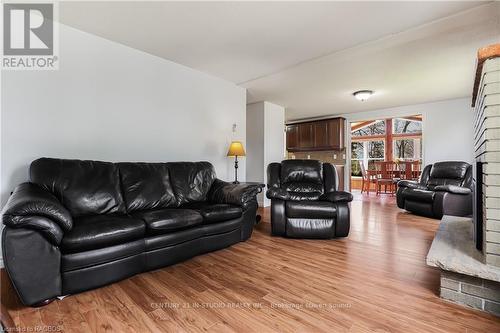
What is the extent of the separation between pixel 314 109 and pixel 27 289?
20.6 ft

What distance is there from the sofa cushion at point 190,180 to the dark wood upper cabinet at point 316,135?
4624 millimetres

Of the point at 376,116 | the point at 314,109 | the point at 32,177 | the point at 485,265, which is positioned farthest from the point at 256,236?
the point at 376,116

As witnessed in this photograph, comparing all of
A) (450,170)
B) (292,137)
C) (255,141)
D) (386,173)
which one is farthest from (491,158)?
(386,173)

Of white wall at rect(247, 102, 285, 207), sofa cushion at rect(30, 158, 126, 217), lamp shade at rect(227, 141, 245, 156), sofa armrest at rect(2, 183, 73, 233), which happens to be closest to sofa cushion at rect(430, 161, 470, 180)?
white wall at rect(247, 102, 285, 207)

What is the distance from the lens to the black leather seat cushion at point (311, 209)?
2.98 m

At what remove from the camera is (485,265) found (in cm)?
153

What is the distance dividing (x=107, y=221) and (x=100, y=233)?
5.8 inches

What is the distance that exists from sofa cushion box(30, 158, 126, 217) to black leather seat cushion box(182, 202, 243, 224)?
2.59 feet

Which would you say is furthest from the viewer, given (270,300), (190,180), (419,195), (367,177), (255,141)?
(367,177)

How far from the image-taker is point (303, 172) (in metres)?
3.60

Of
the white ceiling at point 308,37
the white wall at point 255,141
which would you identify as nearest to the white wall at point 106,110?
the white ceiling at point 308,37

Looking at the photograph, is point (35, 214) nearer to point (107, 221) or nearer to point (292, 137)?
point (107, 221)

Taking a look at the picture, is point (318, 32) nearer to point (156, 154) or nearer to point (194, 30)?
point (194, 30)

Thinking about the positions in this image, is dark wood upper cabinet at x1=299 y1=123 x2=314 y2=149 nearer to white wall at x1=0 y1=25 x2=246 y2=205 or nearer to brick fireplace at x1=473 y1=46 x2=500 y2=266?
white wall at x1=0 y1=25 x2=246 y2=205
